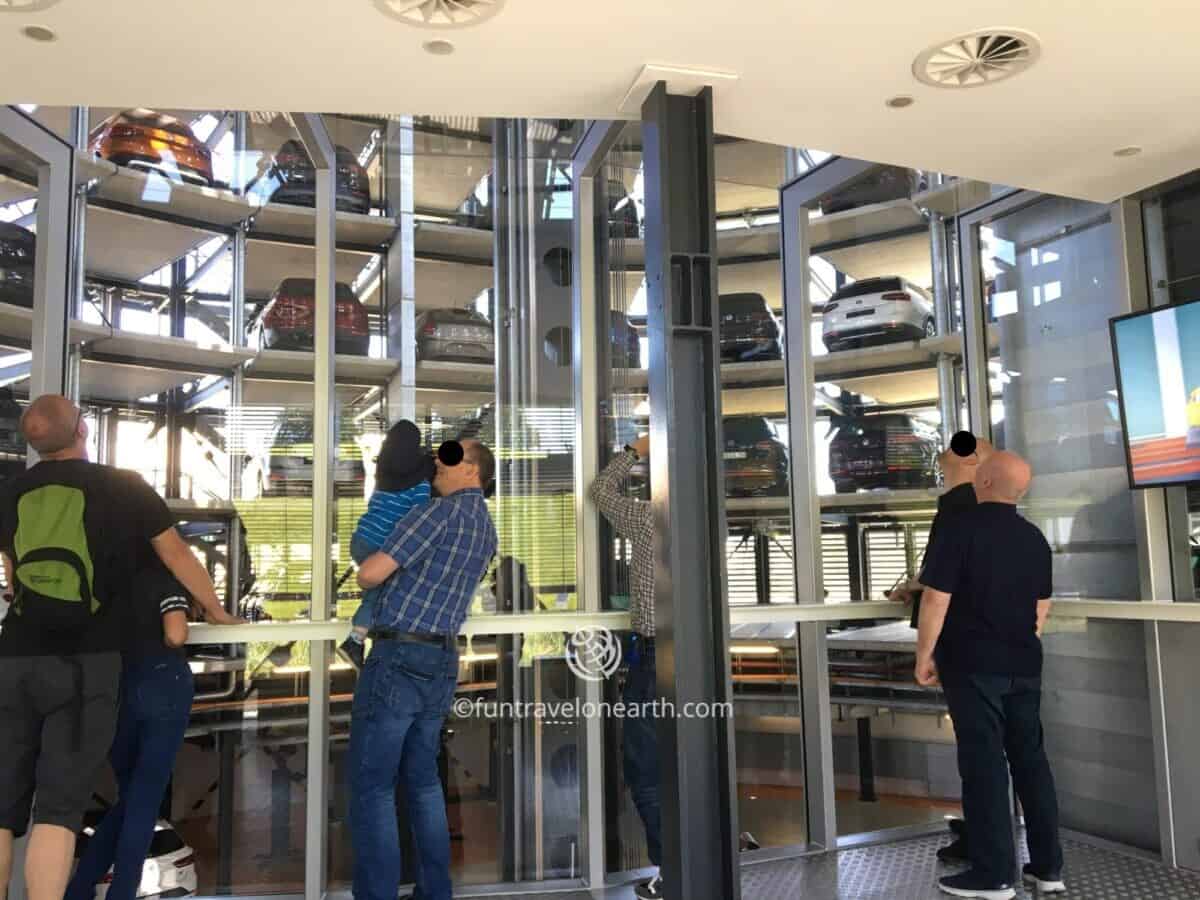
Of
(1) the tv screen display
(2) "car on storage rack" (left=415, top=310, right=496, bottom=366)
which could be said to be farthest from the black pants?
(2) "car on storage rack" (left=415, top=310, right=496, bottom=366)

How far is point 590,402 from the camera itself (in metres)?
3.82

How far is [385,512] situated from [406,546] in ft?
0.85

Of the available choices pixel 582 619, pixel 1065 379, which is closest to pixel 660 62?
pixel 582 619

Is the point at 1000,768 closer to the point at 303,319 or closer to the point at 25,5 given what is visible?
the point at 303,319

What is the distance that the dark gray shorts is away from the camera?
9.09 feet

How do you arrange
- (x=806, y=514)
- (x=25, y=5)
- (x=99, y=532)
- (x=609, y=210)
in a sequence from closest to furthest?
(x=25, y=5)
(x=99, y=532)
(x=609, y=210)
(x=806, y=514)

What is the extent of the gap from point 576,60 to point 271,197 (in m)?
1.71

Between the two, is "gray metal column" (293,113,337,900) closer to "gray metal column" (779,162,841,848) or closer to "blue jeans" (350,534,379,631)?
"blue jeans" (350,534,379,631)

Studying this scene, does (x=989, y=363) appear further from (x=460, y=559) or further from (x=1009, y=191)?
(x=460, y=559)

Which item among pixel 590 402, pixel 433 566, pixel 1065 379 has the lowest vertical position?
pixel 433 566

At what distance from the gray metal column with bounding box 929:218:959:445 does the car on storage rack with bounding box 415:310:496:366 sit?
82.1 inches

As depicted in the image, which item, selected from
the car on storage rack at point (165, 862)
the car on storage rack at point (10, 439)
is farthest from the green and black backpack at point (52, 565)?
the car on storage rack at point (165, 862)

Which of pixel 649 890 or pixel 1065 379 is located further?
pixel 1065 379

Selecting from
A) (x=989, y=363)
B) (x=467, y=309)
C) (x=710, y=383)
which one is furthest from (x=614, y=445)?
(x=989, y=363)
